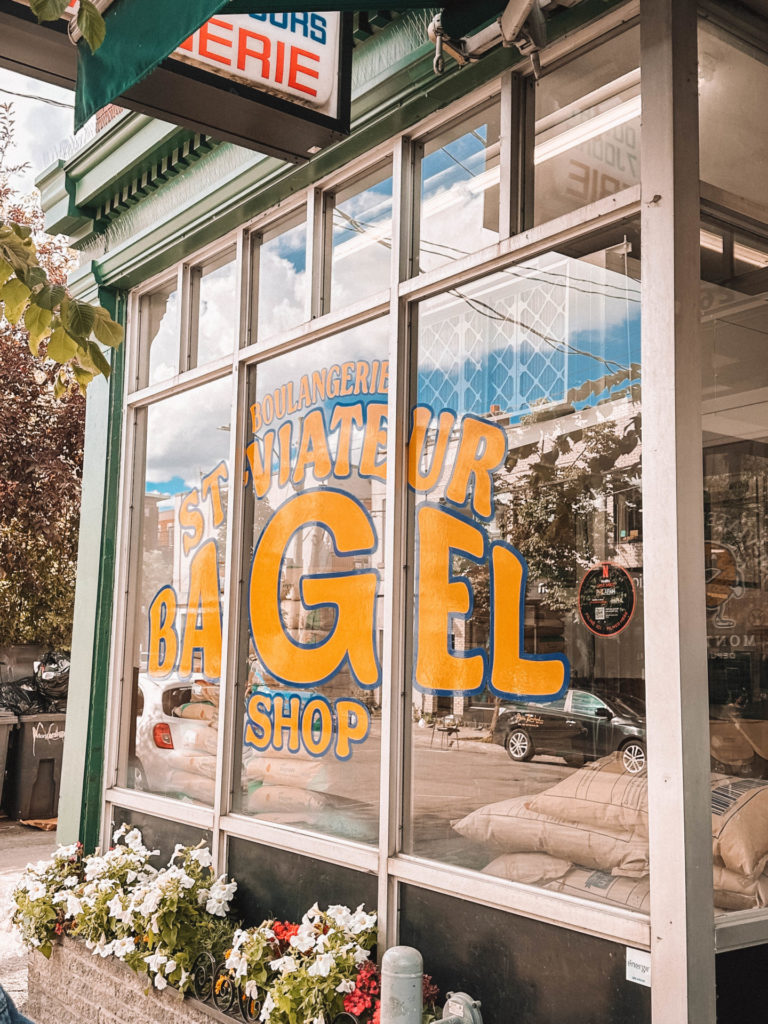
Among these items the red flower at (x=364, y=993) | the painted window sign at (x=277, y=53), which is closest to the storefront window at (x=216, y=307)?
the painted window sign at (x=277, y=53)

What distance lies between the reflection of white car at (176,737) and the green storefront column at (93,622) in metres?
0.34

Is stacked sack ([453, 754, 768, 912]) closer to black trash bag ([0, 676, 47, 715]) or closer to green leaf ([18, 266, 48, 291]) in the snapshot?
green leaf ([18, 266, 48, 291])

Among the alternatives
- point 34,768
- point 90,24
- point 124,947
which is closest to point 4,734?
point 34,768

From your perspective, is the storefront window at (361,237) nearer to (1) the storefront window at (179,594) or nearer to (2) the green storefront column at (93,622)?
(1) the storefront window at (179,594)

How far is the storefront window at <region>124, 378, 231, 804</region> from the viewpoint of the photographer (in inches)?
219

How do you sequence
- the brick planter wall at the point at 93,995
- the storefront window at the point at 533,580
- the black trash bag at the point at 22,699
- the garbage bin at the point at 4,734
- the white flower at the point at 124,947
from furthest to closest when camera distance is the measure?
the black trash bag at the point at 22,699 < the garbage bin at the point at 4,734 < the white flower at the point at 124,947 < the brick planter wall at the point at 93,995 < the storefront window at the point at 533,580

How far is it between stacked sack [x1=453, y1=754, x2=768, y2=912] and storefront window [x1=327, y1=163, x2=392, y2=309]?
2.43m

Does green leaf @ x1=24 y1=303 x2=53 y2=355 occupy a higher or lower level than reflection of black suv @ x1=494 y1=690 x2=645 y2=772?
higher

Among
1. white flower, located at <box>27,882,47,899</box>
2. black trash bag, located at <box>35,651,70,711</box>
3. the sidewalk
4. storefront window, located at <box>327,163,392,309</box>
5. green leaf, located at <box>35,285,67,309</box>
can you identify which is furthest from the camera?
black trash bag, located at <box>35,651,70,711</box>

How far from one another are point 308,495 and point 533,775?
1.90 meters

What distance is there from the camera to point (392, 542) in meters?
4.32

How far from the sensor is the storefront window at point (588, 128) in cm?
365

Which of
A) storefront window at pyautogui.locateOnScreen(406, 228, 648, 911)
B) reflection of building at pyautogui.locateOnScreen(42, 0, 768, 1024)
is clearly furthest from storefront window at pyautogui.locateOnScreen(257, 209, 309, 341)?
storefront window at pyautogui.locateOnScreen(406, 228, 648, 911)

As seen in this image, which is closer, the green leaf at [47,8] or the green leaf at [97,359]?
the green leaf at [47,8]
